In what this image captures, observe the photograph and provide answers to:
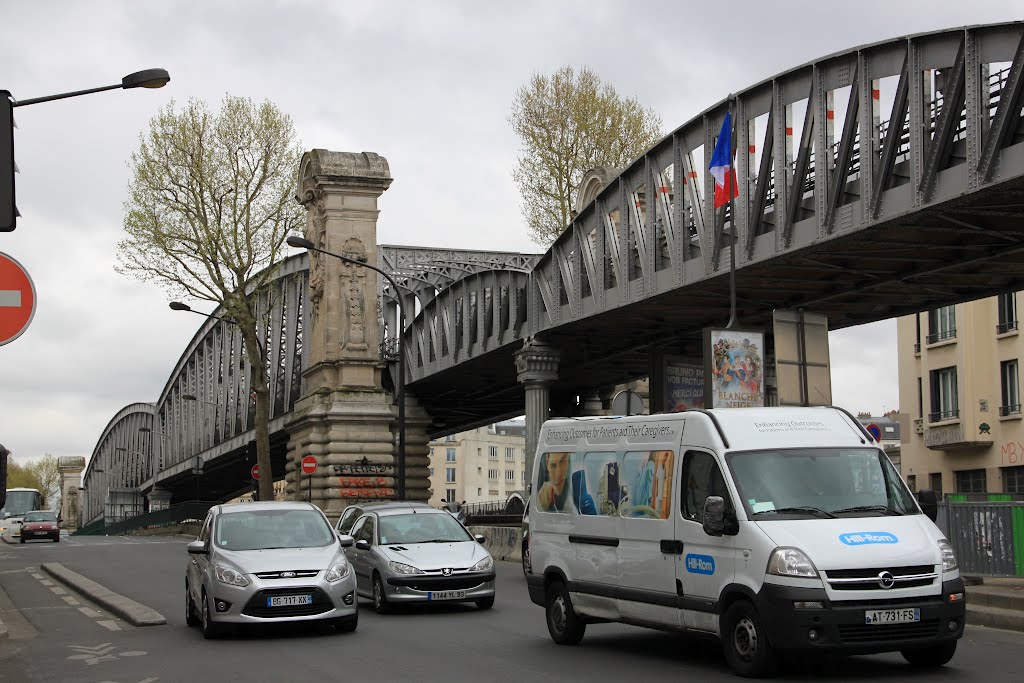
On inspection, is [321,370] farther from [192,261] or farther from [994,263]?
[994,263]

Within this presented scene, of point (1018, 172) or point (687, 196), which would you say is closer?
point (1018, 172)

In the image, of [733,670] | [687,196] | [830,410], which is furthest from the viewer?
[687,196]

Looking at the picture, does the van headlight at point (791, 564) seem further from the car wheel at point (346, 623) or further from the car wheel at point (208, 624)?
the car wheel at point (208, 624)

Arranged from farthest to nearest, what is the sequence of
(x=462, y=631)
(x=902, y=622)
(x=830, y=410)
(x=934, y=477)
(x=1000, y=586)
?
(x=934, y=477) < (x=1000, y=586) < (x=462, y=631) < (x=830, y=410) < (x=902, y=622)

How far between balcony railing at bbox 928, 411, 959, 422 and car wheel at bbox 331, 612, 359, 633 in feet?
135

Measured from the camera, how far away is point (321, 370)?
164 ft

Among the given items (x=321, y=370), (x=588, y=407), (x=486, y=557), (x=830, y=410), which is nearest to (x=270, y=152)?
(x=321, y=370)

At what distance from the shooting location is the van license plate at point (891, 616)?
411 inches

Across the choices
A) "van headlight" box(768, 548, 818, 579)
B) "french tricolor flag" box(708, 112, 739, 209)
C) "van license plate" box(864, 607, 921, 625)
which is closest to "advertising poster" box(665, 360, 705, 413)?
"french tricolor flag" box(708, 112, 739, 209)

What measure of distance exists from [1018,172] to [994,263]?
267 inches

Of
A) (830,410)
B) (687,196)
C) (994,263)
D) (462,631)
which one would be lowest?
(462,631)

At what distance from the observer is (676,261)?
28.3 meters

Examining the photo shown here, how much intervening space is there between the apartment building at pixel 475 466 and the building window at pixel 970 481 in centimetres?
8728

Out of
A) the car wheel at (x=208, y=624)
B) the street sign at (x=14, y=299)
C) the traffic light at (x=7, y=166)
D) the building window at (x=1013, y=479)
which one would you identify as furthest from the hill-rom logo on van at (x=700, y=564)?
the building window at (x=1013, y=479)
